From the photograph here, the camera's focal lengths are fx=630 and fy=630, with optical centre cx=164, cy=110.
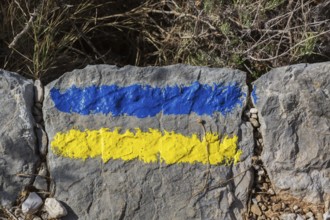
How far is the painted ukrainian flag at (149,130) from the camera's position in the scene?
7.45 ft

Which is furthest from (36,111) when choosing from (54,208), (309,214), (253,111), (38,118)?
(309,214)

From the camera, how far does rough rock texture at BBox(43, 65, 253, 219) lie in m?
2.24

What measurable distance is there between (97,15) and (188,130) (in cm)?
91

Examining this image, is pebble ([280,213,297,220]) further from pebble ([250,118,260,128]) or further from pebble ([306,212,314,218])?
pebble ([250,118,260,128])

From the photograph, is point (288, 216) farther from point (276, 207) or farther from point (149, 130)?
point (149, 130)

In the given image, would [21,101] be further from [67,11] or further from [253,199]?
[253,199]

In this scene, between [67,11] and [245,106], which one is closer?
[245,106]

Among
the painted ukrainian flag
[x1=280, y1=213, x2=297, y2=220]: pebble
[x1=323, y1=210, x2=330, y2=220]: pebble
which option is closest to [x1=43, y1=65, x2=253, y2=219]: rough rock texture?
the painted ukrainian flag

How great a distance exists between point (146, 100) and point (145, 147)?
0.18 metres

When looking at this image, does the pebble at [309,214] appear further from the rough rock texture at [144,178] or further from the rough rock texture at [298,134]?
the rough rock texture at [144,178]

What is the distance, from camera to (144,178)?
88.7 inches

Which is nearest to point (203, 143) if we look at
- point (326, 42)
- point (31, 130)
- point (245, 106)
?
point (245, 106)

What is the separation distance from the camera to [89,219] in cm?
222

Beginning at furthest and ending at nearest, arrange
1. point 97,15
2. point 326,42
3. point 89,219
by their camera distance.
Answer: point 97,15 → point 326,42 → point 89,219
